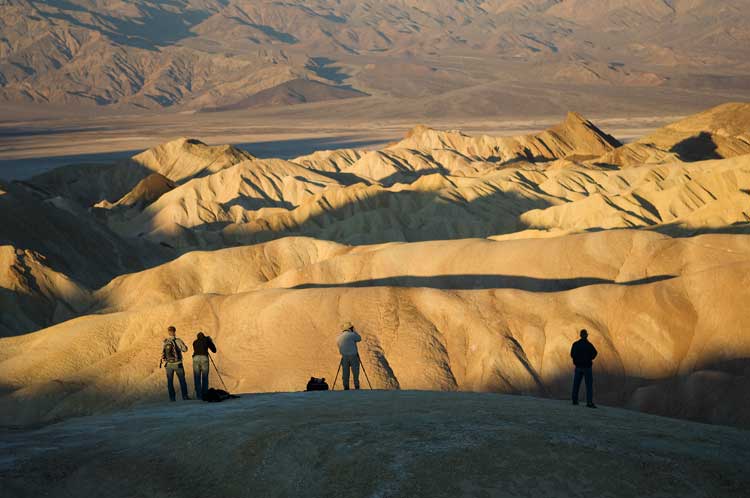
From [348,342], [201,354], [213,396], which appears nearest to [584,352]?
[348,342]

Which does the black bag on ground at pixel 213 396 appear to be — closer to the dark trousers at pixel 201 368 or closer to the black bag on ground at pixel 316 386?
the dark trousers at pixel 201 368

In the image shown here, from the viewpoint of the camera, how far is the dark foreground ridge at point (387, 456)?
448 inches

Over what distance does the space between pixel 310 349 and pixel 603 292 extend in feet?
33.3

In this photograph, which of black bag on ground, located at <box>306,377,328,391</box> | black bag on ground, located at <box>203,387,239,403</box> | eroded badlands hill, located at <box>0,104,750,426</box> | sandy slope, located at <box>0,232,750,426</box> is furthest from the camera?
eroded badlands hill, located at <box>0,104,750,426</box>

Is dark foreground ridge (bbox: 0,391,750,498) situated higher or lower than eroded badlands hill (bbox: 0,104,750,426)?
lower

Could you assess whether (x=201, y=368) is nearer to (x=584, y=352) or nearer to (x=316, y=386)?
(x=316, y=386)

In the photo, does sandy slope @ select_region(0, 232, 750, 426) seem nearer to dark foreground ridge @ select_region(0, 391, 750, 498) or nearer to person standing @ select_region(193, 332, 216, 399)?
person standing @ select_region(193, 332, 216, 399)

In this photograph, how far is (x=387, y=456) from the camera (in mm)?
12195

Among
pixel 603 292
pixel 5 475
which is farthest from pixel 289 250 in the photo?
pixel 5 475

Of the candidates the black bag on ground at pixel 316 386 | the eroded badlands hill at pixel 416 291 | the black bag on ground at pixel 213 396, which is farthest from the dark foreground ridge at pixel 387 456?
the eroded badlands hill at pixel 416 291

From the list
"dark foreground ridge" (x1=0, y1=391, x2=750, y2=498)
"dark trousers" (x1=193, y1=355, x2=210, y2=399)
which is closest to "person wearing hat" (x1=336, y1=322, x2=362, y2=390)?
"dark trousers" (x1=193, y1=355, x2=210, y2=399)

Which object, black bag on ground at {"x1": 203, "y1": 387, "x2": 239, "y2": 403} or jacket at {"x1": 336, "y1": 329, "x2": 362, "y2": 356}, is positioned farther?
jacket at {"x1": 336, "y1": 329, "x2": 362, "y2": 356}

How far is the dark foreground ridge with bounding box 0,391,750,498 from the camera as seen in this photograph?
11367 mm

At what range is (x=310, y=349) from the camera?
91.5 ft
